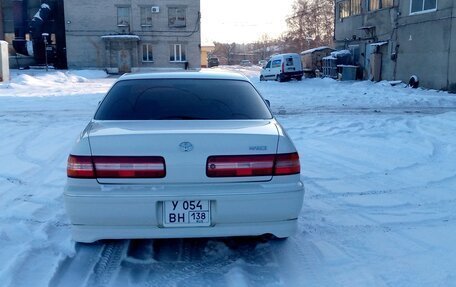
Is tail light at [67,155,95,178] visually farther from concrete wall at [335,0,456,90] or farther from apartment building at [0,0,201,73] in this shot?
apartment building at [0,0,201,73]

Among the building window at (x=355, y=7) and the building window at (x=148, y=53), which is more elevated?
the building window at (x=355, y=7)

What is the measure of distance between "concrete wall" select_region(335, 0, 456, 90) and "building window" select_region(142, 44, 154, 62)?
20.6 metres

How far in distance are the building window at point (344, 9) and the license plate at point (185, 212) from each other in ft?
110

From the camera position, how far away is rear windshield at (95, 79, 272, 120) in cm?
420

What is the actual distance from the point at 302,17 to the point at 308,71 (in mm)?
35258

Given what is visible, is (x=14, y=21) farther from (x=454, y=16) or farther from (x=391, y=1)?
(x=454, y=16)

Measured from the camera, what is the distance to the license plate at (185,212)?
3.41 meters

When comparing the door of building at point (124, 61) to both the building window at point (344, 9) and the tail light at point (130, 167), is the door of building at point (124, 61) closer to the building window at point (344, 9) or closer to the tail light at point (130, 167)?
the building window at point (344, 9)

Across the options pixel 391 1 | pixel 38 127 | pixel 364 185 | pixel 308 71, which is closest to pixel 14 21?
pixel 308 71

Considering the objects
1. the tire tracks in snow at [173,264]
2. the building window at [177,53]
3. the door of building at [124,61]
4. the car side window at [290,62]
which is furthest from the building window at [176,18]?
the tire tracks in snow at [173,264]

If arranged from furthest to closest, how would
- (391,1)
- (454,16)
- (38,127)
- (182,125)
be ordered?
(391,1) → (454,16) → (38,127) → (182,125)

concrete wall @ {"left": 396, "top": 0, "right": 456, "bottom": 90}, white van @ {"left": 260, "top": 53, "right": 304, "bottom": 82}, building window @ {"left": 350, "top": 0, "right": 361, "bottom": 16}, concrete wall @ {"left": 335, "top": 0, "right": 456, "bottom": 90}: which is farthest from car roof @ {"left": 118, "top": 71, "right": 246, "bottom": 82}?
building window @ {"left": 350, "top": 0, "right": 361, "bottom": 16}

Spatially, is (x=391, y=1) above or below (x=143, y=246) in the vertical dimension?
above

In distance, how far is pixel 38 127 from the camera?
36.8 ft
